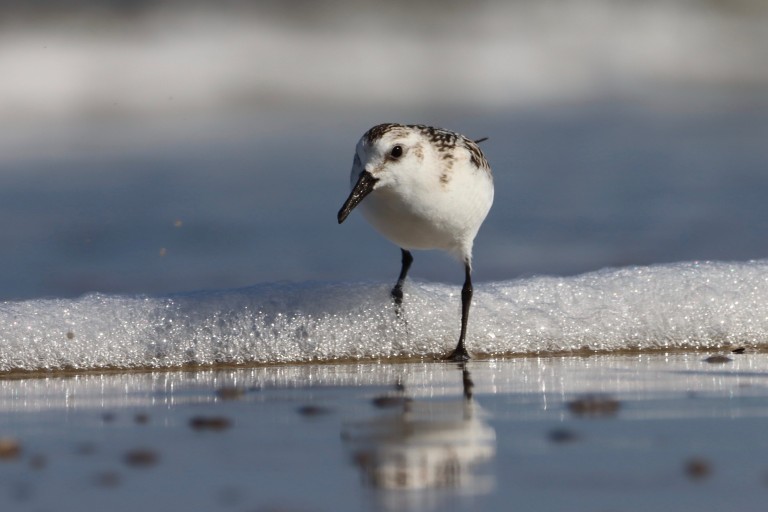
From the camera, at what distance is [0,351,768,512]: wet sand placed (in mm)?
2104

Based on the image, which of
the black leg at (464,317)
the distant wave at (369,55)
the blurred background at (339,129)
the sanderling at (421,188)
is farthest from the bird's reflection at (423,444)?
the distant wave at (369,55)

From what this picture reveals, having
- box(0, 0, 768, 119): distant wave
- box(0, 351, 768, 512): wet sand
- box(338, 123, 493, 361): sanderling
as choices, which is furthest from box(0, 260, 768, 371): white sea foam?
box(0, 0, 768, 119): distant wave

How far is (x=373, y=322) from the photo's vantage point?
4559 mm

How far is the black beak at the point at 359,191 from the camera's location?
4270 mm

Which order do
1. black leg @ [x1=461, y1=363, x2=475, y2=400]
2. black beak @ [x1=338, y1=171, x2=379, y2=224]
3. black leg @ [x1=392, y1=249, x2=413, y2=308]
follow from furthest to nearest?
black leg @ [x1=392, y1=249, x2=413, y2=308]
black beak @ [x1=338, y1=171, x2=379, y2=224]
black leg @ [x1=461, y1=363, x2=475, y2=400]

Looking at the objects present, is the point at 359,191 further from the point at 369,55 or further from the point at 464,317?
the point at 369,55

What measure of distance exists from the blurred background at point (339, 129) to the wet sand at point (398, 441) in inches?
97.7

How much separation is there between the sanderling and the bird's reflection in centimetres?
133

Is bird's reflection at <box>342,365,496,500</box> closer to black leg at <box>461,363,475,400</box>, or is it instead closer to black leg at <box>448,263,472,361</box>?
black leg at <box>461,363,475,400</box>

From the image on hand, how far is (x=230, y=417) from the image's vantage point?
2.97m

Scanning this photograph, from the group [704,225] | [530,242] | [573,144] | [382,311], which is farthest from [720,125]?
[382,311]

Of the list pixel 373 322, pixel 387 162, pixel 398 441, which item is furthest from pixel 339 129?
pixel 398 441

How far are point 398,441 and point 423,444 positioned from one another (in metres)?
0.07

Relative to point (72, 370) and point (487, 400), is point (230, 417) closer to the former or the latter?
point (487, 400)
